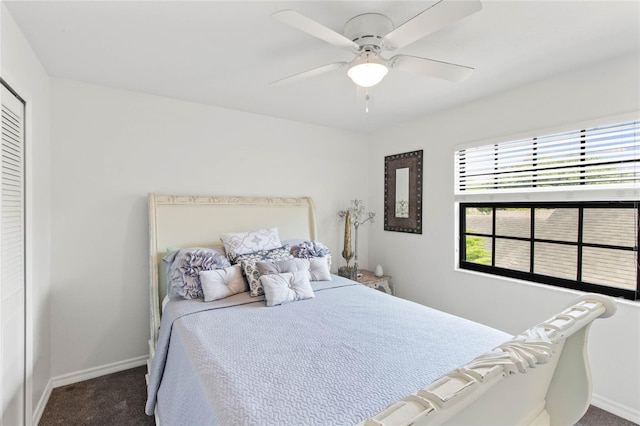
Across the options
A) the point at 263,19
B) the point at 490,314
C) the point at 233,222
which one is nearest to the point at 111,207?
the point at 233,222

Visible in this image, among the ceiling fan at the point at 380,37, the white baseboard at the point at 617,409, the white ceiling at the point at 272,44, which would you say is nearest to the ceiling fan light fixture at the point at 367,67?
the ceiling fan at the point at 380,37

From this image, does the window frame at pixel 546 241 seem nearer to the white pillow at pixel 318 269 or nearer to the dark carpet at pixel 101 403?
the white pillow at pixel 318 269

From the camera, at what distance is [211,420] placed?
111 centimetres

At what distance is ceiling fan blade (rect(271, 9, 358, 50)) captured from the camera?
50.0 inches

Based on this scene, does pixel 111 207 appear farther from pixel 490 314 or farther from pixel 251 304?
pixel 490 314

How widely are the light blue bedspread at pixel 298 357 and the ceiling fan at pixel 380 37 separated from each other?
4.78ft

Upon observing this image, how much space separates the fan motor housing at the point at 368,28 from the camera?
1568 millimetres

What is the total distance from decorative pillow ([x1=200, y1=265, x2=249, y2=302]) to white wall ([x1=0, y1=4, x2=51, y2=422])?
41.1 inches

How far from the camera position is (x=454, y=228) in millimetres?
3117

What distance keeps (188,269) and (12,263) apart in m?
0.94

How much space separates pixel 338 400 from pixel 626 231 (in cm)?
242

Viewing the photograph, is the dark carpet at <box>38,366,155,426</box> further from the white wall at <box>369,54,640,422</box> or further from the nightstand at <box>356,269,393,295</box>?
the white wall at <box>369,54,640,422</box>

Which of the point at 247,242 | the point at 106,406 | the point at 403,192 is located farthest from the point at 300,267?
the point at 403,192

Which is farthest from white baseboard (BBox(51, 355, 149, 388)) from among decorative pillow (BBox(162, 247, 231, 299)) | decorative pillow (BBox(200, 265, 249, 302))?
decorative pillow (BBox(200, 265, 249, 302))
